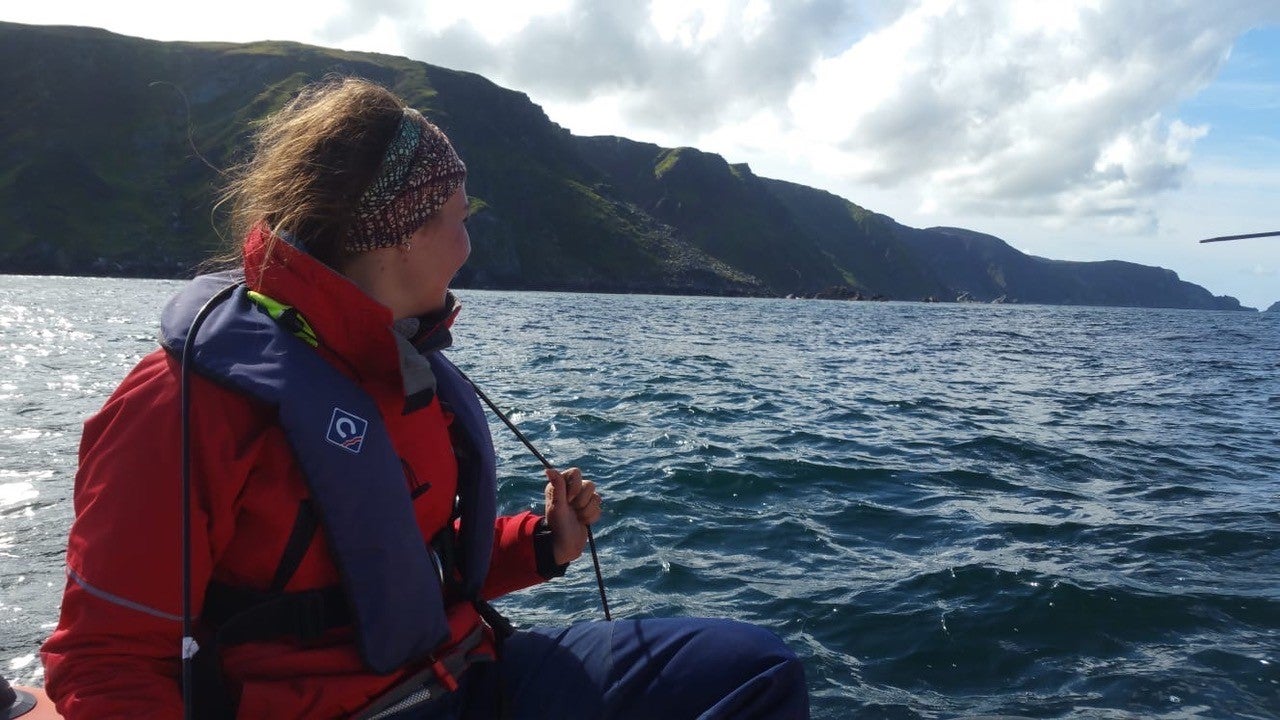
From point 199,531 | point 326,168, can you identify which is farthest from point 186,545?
point 326,168

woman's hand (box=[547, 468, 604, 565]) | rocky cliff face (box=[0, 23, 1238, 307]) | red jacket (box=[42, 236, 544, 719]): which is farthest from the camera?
rocky cliff face (box=[0, 23, 1238, 307])

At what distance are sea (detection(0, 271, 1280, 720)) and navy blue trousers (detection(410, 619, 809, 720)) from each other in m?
2.65

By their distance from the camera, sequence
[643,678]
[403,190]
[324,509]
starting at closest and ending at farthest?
[324,509]
[403,190]
[643,678]

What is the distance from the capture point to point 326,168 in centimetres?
247

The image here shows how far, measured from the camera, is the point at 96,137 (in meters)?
137

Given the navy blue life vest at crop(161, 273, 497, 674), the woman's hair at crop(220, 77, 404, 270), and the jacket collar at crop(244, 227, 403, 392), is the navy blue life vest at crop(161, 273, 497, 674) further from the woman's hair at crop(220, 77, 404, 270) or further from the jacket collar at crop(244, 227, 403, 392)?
the woman's hair at crop(220, 77, 404, 270)

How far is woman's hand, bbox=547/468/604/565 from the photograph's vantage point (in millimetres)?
3289

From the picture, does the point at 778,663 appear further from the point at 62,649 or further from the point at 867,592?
the point at 867,592

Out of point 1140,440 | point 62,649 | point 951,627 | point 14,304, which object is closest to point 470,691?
point 62,649

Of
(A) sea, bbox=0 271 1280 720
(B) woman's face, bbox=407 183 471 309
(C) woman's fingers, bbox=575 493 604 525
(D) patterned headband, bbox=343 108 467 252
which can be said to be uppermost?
(D) patterned headband, bbox=343 108 467 252

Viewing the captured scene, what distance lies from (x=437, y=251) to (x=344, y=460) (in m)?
0.73

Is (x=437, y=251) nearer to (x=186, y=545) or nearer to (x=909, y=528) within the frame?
(x=186, y=545)

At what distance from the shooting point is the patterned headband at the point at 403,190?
8.25 ft

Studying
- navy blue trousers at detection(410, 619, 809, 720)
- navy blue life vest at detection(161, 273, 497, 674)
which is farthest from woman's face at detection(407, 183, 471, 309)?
navy blue trousers at detection(410, 619, 809, 720)
